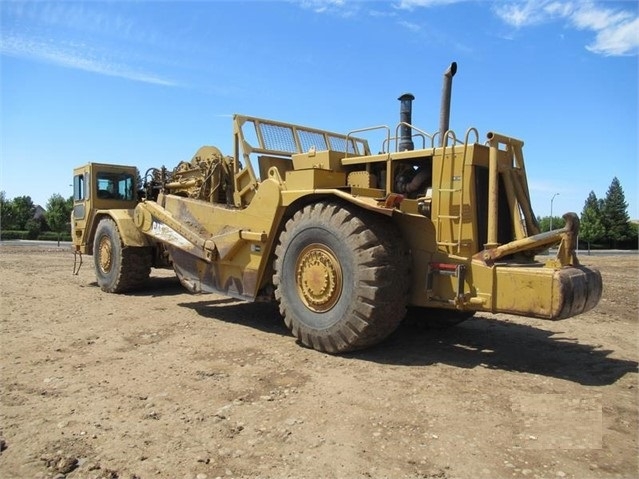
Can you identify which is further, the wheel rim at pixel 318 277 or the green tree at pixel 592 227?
the green tree at pixel 592 227

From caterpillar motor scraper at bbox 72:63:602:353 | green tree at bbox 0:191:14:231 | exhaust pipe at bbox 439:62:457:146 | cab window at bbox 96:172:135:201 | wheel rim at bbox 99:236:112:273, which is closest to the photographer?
caterpillar motor scraper at bbox 72:63:602:353

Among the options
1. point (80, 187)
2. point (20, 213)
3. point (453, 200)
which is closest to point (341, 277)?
point (453, 200)

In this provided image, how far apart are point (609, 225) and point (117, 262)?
6639 cm

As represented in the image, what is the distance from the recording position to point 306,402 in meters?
4.32

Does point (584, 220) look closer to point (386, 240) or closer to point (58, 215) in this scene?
point (58, 215)

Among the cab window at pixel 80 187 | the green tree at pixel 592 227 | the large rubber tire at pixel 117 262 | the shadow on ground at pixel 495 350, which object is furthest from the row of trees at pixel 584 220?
the shadow on ground at pixel 495 350

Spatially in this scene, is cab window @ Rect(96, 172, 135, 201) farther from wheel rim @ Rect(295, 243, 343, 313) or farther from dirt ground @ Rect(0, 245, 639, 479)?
wheel rim @ Rect(295, 243, 343, 313)

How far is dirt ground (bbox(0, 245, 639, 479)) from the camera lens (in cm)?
329

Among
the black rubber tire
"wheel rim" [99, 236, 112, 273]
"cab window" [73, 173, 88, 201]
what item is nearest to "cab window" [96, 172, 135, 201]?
"cab window" [73, 173, 88, 201]

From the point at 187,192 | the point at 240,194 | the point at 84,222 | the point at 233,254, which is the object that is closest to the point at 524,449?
the point at 233,254

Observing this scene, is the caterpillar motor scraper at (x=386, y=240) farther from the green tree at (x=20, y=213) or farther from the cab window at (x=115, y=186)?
the green tree at (x=20, y=213)

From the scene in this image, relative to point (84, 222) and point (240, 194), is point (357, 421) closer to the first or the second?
point (240, 194)

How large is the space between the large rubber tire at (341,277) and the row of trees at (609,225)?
58.0 m

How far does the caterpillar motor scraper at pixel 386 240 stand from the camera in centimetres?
503
